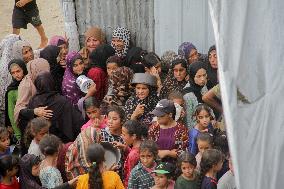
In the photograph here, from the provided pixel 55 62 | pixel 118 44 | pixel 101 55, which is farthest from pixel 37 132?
pixel 118 44

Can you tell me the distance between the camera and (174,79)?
6.93 metres

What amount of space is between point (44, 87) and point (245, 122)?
419 centimetres

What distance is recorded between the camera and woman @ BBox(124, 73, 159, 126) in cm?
629

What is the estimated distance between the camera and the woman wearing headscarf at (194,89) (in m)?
6.41

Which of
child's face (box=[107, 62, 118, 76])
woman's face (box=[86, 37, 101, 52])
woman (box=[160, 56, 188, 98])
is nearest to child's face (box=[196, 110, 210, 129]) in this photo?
woman (box=[160, 56, 188, 98])

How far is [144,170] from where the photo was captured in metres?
5.16

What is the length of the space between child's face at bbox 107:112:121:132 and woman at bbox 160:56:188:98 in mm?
1041

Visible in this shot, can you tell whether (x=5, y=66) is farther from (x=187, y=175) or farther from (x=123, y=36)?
(x=187, y=175)

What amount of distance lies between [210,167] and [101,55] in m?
3.16

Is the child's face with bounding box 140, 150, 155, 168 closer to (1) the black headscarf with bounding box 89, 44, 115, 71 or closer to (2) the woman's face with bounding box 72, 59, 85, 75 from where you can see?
(2) the woman's face with bounding box 72, 59, 85, 75

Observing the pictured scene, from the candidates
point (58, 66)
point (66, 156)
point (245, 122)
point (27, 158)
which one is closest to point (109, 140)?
point (66, 156)

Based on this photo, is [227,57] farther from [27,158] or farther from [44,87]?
[44,87]

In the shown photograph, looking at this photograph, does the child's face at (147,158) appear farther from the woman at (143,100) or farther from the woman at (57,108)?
the woman at (57,108)

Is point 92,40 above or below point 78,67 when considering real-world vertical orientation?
above
